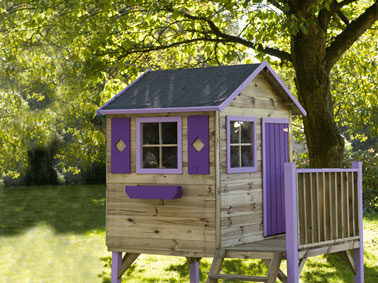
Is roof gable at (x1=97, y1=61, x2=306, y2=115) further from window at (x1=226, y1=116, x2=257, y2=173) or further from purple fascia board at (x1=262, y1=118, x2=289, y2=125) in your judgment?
window at (x1=226, y1=116, x2=257, y2=173)

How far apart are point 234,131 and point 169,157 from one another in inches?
38.9

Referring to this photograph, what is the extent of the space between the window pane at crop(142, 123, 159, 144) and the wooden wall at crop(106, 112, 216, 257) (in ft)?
0.55

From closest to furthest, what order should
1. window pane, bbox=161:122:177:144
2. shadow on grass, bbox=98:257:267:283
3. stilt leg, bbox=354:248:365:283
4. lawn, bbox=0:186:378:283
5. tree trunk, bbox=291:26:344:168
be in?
window pane, bbox=161:122:177:144
stilt leg, bbox=354:248:365:283
tree trunk, bbox=291:26:344:168
shadow on grass, bbox=98:257:267:283
lawn, bbox=0:186:378:283

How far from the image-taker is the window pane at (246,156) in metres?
9.07

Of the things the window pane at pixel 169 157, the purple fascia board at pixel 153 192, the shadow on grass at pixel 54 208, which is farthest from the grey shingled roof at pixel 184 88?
the shadow on grass at pixel 54 208

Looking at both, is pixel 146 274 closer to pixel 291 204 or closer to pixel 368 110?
pixel 291 204

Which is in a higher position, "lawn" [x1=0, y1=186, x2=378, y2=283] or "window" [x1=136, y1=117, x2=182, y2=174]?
"window" [x1=136, y1=117, x2=182, y2=174]

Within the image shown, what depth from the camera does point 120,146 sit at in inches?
360

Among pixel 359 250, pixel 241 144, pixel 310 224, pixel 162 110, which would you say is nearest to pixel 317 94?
pixel 359 250

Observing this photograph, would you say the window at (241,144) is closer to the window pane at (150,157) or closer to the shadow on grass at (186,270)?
the window pane at (150,157)

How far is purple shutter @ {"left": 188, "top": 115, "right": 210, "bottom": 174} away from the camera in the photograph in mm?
8383

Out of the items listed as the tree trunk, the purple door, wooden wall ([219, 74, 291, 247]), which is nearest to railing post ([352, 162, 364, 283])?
the purple door

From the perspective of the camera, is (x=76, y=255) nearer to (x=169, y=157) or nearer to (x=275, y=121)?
(x=169, y=157)

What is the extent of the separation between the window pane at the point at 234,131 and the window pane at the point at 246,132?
14 centimetres
